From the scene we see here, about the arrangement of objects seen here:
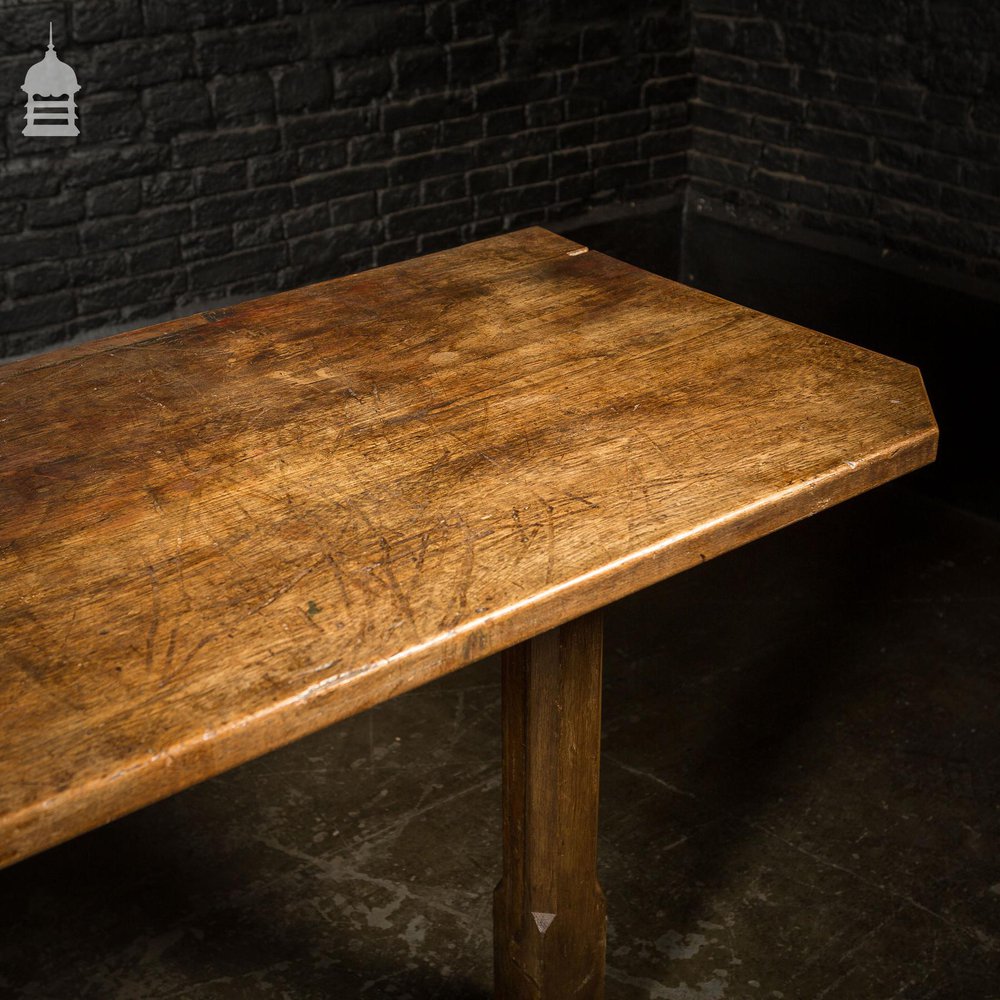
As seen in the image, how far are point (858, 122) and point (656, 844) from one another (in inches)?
83.2

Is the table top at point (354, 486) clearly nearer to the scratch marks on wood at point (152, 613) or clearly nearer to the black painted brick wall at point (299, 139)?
the scratch marks on wood at point (152, 613)

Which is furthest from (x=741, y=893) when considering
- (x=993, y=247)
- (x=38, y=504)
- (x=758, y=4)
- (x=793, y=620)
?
(x=758, y=4)

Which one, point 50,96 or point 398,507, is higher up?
point 50,96

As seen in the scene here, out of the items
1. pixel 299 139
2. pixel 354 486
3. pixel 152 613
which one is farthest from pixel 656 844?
pixel 299 139

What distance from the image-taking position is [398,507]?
1425mm

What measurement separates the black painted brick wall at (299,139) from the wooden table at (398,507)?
1.28m

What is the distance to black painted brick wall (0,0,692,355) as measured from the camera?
3.01 m

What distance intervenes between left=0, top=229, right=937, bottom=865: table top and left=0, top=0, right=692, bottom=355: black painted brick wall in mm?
1287

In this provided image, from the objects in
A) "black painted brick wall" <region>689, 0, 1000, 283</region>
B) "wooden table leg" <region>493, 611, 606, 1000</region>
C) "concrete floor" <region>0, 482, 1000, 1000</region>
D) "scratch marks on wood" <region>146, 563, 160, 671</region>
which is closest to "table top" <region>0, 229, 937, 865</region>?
"scratch marks on wood" <region>146, 563, 160, 671</region>

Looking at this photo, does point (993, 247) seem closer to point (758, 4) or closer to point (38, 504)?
point (758, 4)

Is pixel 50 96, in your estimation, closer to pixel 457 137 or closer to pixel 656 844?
pixel 457 137

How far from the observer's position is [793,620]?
292 cm

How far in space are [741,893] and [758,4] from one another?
2557mm

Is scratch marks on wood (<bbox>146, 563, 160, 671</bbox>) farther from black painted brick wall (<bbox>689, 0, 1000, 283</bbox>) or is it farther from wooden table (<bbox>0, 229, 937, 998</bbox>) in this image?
black painted brick wall (<bbox>689, 0, 1000, 283</bbox>)
